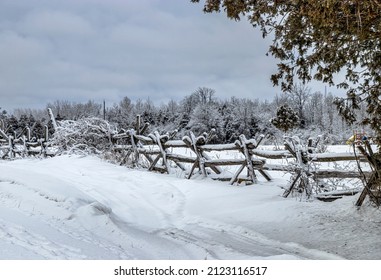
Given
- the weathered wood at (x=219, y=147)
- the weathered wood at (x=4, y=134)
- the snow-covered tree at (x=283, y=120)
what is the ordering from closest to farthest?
the snow-covered tree at (x=283, y=120), the weathered wood at (x=219, y=147), the weathered wood at (x=4, y=134)

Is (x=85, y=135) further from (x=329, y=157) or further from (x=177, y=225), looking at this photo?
(x=329, y=157)

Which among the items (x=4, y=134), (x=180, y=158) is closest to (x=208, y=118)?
(x=4, y=134)

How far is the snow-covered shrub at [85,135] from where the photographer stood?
49.8ft

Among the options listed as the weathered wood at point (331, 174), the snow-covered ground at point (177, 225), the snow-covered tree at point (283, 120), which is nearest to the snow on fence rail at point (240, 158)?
the weathered wood at point (331, 174)

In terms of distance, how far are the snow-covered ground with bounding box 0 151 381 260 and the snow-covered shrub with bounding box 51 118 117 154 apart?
723cm

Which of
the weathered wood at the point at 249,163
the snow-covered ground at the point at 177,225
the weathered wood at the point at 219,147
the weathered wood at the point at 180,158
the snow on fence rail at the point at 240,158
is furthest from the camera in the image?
the weathered wood at the point at 180,158

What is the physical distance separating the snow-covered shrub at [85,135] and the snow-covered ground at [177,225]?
723 centimetres

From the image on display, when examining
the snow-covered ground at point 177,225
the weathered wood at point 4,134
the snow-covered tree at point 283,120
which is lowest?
the snow-covered ground at point 177,225

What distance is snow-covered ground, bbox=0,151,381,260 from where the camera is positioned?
4.03m

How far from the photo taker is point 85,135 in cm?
1550

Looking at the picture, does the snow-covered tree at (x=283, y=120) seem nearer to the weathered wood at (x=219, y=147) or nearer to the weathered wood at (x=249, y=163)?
the weathered wood at (x=249, y=163)

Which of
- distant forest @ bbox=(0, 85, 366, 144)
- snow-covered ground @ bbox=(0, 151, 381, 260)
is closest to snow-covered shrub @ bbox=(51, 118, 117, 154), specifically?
snow-covered ground @ bbox=(0, 151, 381, 260)

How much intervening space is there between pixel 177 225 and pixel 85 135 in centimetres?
1035

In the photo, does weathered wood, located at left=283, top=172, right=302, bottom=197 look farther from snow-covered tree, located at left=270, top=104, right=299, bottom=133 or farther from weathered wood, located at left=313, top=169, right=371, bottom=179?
snow-covered tree, located at left=270, top=104, right=299, bottom=133
